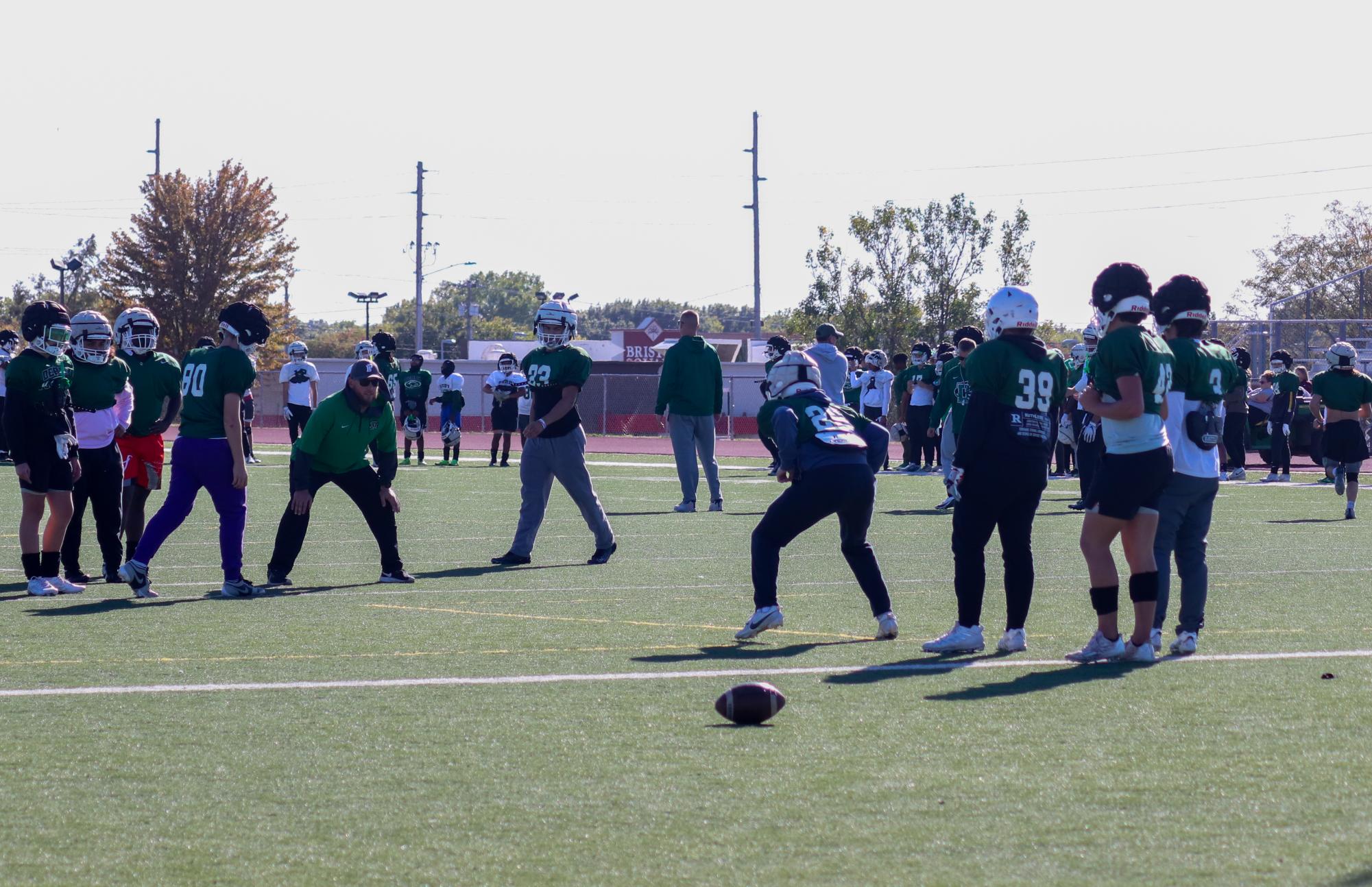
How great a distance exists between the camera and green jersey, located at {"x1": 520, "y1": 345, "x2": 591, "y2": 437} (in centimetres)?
1303

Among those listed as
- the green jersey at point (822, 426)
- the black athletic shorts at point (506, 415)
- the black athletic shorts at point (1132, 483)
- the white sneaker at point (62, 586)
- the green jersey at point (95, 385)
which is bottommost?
the white sneaker at point (62, 586)

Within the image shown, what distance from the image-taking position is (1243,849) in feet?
15.2

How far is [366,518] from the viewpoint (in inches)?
464

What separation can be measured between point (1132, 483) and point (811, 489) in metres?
1.63

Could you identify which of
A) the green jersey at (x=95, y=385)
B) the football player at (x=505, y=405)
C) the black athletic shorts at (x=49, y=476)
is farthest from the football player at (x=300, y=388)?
the black athletic shorts at (x=49, y=476)

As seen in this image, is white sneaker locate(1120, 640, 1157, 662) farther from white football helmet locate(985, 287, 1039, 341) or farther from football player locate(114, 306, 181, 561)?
football player locate(114, 306, 181, 561)

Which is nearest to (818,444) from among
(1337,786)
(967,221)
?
(1337,786)

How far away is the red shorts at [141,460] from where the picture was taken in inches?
485

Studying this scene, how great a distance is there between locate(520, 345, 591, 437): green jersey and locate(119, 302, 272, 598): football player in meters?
2.59

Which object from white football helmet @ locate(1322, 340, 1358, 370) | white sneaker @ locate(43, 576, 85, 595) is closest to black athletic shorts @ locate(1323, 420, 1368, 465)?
white football helmet @ locate(1322, 340, 1358, 370)

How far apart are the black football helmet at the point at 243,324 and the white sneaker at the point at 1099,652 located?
5.58 m

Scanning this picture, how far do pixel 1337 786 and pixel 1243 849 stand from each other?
921 mm

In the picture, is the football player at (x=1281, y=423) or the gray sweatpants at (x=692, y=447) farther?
the football player at (x=1281, y=423)

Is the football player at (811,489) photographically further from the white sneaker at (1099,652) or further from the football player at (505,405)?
the football player at (505,405)
